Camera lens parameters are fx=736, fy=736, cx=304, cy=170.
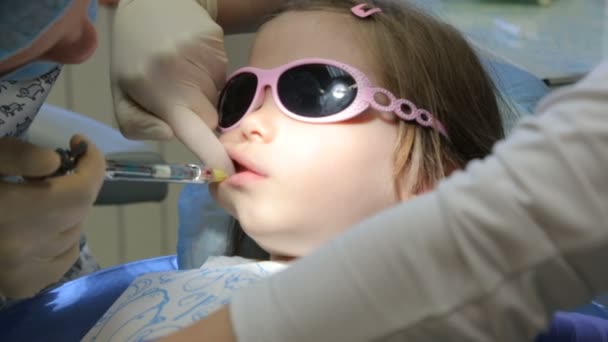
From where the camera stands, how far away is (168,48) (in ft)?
3.34

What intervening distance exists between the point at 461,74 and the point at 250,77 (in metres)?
0.30

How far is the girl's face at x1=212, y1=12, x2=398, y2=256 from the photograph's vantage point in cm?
94

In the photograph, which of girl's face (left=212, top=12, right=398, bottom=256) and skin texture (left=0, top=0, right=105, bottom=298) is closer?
skin texture (left=0, top=0, right=105, bottom=298)

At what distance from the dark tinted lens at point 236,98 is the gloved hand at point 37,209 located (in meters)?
0.30

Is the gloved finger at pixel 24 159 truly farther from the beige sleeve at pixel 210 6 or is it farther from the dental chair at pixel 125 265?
the beige sleeve at pixel 210 6

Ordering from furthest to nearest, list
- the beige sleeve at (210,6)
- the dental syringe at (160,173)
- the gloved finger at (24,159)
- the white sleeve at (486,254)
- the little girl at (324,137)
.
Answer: the beige sleeve at (210,6), the little girl at (324,137), the dental syringe at (160,173), the gloved finger at (24,159), the white sleeve at (486,254)

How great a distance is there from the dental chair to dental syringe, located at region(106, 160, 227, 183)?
252 mm

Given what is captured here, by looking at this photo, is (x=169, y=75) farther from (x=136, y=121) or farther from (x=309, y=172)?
(x=309, y=172)

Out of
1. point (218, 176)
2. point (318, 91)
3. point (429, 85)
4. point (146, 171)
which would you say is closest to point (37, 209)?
point (146, 171)

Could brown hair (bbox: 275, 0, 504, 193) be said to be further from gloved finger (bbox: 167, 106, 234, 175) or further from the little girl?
gloved finger (bbox: 167, 106, 234, 175)

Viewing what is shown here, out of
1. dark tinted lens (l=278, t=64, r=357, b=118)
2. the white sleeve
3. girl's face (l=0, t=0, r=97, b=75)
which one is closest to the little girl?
dark tinted lens (l=278, t=64, r=357, b=118)

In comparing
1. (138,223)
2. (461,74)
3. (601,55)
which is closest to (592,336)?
(461,74)

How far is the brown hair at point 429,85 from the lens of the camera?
38.9 inches

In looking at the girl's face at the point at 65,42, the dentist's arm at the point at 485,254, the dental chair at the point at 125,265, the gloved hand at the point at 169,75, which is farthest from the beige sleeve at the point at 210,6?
the dentist's arm at the point at 485,254
